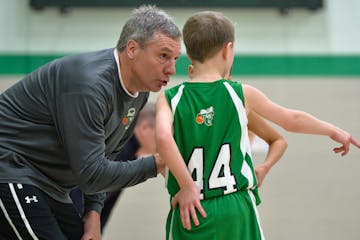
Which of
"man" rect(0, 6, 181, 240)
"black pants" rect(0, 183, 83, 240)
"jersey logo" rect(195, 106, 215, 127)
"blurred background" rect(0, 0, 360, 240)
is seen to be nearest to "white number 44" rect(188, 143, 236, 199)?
"jersey logo" rect(195, 106, 215, 127)

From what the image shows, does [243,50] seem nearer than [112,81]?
No

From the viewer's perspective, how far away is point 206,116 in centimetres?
226

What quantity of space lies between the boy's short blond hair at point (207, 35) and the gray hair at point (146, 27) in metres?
0.14

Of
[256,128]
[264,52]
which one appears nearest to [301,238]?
[264,52]

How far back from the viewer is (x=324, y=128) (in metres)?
2.30

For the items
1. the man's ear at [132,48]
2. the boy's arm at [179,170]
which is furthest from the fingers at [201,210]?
the man's ear at [132,48]

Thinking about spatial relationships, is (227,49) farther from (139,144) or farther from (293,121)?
(139,144)

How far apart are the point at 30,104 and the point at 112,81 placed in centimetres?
35

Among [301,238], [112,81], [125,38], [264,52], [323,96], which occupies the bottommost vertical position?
[301,238]

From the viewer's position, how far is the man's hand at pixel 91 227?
266 cm

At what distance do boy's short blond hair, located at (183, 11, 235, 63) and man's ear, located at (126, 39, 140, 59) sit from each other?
0.25m

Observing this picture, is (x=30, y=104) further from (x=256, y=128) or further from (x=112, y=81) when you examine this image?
(x=256, y=128)

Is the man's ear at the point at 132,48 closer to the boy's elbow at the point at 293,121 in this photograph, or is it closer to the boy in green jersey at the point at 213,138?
the boy in green jersey at the point at 213,138

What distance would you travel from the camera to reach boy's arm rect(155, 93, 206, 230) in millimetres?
2166
